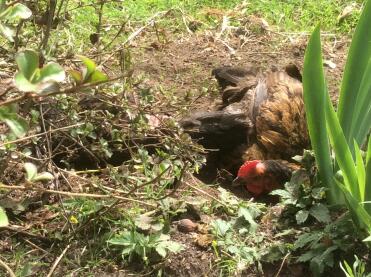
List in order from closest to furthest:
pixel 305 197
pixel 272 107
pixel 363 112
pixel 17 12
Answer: pixel 17 12 → pixel 363 112 → pixel 305 197 → pixel 272 107

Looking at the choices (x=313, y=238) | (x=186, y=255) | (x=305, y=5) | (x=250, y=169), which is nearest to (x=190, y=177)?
(x=250, y=169)

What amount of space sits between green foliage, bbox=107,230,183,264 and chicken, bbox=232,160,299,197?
792 millimetres

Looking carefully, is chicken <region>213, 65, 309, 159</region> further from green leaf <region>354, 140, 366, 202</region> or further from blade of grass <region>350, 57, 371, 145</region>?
green leaf <region>354, 140, 366, 202</region>

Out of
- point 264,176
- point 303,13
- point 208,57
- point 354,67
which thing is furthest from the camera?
point 303,13

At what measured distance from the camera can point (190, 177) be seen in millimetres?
3227

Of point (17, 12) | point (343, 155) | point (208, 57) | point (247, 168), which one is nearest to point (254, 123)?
point (247, 168)

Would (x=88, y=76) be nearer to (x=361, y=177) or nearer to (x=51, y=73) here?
(x=51, y=73)

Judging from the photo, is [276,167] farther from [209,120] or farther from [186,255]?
[186,255]

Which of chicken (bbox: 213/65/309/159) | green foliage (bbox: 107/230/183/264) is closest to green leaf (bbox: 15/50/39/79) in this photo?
green foliage (bbox: 107/230/183/264)

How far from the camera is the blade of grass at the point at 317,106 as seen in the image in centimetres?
261

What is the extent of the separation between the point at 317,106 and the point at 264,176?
73cm

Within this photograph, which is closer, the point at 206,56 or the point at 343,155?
the point at 343,155

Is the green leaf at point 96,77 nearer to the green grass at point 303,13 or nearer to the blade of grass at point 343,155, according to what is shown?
the blade of grass at point 343,155

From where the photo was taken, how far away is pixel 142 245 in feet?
8.59
